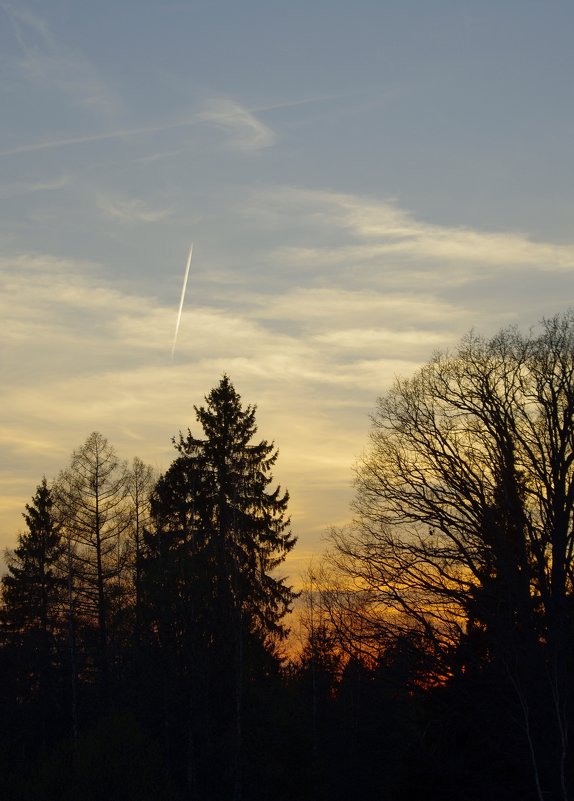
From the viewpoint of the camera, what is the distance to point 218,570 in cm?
3189

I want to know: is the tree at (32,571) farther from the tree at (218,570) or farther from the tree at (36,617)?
the tree at (218,570)

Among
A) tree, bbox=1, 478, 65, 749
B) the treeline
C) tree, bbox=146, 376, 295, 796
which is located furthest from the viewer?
tree, bbox=1, 478, 65, 749

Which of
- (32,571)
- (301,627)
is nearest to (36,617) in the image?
(32,571)

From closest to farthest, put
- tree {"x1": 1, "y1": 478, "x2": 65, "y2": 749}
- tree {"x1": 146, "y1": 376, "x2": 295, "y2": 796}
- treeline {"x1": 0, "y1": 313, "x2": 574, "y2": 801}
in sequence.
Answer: treeline {"x1": 0, "y1": 313, "x2": 574, "y2": 801} → tree {"x1": 146, "y1": 376, "x2": 295, "y2": 796} → tree {"x1": 1, "y1": 478, "x2": 65, "y2": 749}

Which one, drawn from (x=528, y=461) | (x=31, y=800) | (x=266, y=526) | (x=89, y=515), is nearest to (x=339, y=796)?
(x=266, y=526)

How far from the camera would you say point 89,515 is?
3741 cm

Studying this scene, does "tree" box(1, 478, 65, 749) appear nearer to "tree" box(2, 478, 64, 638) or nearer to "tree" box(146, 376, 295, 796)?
"tree" box(2, 478, 64, 638)

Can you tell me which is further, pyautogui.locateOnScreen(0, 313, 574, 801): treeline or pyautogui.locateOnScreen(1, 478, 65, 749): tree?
pyautogui.locateOnScreen(1, 478, 65, 749): tree

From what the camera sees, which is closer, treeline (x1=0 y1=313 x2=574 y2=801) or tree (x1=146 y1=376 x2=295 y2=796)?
treeline (x1=0 y1=313 x2=574 y2=801)

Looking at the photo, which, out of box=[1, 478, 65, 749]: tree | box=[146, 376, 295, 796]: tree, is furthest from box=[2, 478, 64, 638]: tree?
box=[146, 376, 295, 796]: tree

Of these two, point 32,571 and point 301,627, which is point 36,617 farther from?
point 301,627

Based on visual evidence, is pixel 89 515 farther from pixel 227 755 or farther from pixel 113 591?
pixel 227 755

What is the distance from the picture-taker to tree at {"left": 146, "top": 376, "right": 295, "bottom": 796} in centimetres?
3036

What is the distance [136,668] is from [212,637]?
418 centimetres
